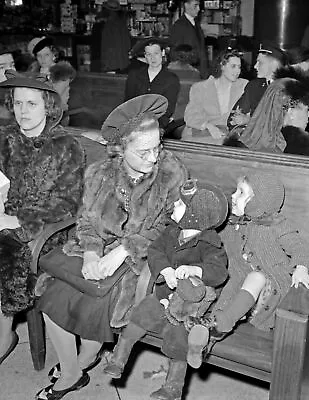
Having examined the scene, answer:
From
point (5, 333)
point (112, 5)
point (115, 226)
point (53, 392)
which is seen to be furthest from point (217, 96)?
point (112, 5)

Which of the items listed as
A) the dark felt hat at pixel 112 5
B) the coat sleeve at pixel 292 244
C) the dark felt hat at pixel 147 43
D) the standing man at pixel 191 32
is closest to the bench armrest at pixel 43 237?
the coat sleeve at pixel 292 244

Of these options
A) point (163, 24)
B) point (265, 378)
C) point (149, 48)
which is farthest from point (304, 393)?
point (163, 24)

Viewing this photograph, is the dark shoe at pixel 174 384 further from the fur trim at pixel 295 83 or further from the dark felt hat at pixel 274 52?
the dark felt hat at pixel 274 52

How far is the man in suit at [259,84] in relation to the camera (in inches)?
149

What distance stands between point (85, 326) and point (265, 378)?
2.23 feet

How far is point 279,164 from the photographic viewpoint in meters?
2.39

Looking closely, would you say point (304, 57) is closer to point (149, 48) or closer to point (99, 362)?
point (149, 48)

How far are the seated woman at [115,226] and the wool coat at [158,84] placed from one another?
197cm

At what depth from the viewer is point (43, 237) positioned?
2.59 m

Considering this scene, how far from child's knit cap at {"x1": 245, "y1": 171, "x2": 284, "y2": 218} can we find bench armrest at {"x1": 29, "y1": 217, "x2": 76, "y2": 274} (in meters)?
0.83

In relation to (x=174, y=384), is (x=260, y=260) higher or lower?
higher

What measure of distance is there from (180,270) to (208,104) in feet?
7.23

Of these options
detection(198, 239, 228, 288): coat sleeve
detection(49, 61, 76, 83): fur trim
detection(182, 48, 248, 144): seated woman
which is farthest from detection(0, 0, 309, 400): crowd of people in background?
detection(49, 61, 76, 83): fur trim

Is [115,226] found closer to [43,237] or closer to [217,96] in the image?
[43,237]
